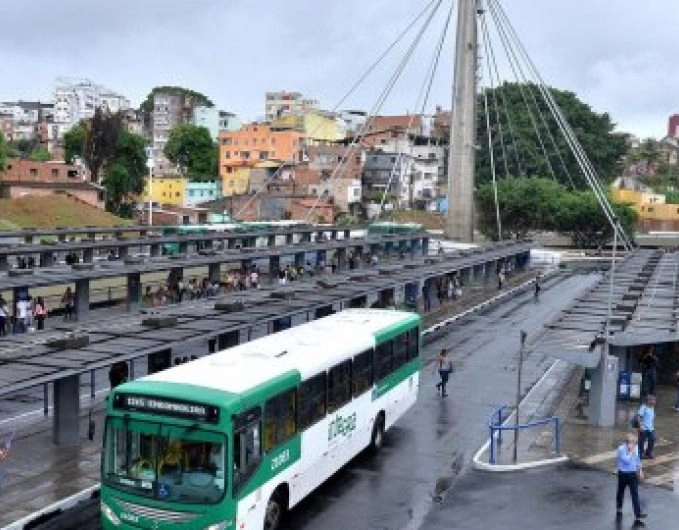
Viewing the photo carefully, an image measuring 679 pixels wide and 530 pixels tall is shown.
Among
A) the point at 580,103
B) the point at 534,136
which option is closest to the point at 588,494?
the point at 534,136

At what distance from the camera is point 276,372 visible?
14156mm

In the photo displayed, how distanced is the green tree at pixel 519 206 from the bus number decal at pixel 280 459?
7569cm

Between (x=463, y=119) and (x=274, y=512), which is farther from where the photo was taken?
(x=463, y=119)

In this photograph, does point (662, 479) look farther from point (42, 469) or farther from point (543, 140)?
point (543, 140)

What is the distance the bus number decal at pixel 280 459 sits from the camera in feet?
44.7

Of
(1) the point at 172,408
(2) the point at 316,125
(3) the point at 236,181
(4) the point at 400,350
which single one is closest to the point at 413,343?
(4) the point at 400,350

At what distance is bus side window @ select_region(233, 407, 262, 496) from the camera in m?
12.4

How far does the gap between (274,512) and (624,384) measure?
12729 millimetres

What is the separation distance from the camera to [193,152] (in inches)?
4567

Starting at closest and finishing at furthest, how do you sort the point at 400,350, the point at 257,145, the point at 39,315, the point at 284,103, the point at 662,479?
the point at 662,479
the point at 400,350
the point at 39,315
the point at 257,145
the point at 284,103

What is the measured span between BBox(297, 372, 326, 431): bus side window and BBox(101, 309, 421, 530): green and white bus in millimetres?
17

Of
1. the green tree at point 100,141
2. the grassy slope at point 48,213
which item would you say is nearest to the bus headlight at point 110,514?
the grassy slope at point 48,213

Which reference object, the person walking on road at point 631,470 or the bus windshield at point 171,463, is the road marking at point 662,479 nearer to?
the person walking on road at point 631,470

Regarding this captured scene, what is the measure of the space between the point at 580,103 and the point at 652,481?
4257 inches
